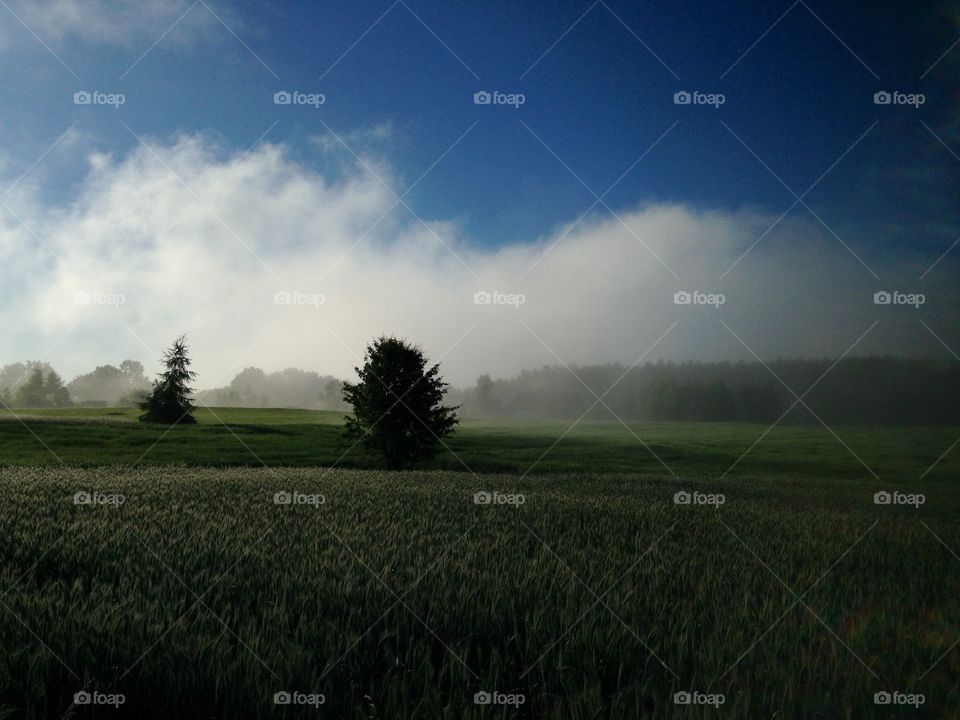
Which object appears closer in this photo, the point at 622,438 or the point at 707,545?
the point at 707,545

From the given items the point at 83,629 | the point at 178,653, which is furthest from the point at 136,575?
the point at 178,653

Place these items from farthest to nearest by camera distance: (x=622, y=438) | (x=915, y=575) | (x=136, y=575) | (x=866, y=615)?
(x=622, y=438), (x=915, y=575), (x=136, y=575), (x=866, y=615)

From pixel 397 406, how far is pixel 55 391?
83.0 m

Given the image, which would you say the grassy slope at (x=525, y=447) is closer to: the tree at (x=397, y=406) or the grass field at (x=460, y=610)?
the tree at (x=397, y=406)

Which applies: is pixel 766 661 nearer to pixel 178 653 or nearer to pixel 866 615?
pixel 866 615

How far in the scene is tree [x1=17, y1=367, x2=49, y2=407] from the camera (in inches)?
3337

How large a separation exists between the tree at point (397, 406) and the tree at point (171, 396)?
30.6 meters

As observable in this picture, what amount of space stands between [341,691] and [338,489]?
12.5 meters

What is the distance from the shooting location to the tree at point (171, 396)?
54.1 m

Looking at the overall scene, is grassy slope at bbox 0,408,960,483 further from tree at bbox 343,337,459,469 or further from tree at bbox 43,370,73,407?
tree at bbox 43,370,73,407

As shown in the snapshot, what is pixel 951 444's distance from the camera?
4869 centimetres

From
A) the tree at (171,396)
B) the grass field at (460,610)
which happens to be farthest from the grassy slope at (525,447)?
the grass field at (460,610)

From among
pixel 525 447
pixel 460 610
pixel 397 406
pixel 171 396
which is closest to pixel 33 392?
pixel 171 396

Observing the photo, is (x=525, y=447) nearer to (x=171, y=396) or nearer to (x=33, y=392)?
(x=171, y=396)
